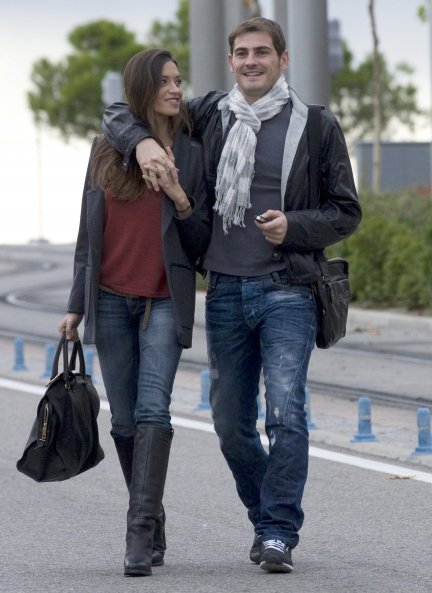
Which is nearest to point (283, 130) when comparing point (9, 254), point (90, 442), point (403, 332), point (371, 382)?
point (90, 442)

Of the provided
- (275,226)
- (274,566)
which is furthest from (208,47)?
(274,566)

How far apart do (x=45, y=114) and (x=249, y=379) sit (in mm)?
84202

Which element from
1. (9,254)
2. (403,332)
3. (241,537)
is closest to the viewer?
(241,537)

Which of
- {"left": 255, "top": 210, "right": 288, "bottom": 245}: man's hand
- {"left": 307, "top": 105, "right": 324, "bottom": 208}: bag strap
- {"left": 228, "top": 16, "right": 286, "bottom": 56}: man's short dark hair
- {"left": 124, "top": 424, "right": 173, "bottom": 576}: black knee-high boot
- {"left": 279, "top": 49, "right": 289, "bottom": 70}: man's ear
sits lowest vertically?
{"left": 124, "top": 424, "right": 173, "bottom": 576}: black knee-high boot

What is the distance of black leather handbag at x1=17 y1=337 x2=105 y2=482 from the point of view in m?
6.15

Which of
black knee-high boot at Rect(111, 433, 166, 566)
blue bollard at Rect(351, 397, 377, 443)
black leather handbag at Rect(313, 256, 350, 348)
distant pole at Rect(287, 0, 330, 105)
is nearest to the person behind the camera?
black leather handbag at Rect(313, 256, 350, 348)

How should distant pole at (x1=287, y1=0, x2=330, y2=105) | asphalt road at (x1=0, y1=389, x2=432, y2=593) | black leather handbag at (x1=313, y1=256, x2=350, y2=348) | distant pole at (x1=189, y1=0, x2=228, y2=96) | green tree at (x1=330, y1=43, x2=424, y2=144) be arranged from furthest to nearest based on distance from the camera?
green tree at (x1=330, y1=43, x2=424, y2=144) → distant pole at (x1=189, y1=0, x2=228, y2=96) → distant pole at (x1=287, y1=0, x2=330, y2=105) → black leather handbag at (x1=313, y1=256, x2=350, y2=348) → asphalt road at (x1=0, y1=389, x2=432, y2=593)

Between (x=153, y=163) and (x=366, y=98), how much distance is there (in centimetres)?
8304

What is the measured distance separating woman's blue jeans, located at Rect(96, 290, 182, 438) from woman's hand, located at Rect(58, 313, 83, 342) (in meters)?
0.15

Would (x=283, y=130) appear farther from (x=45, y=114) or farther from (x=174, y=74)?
(x=45, y=114)

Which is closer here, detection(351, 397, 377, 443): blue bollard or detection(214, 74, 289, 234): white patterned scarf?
detection(214, 74, 289, 234): white patterned scarf

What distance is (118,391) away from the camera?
6145mm

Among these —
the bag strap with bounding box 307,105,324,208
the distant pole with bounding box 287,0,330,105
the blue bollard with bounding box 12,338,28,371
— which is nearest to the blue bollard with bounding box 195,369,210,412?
the blue bollard with bounding box 12,338,28,371

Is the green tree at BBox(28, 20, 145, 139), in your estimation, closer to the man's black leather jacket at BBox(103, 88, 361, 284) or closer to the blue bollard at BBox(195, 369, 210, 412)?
the blue bollard at BBox(195, 369, 210, 412)
